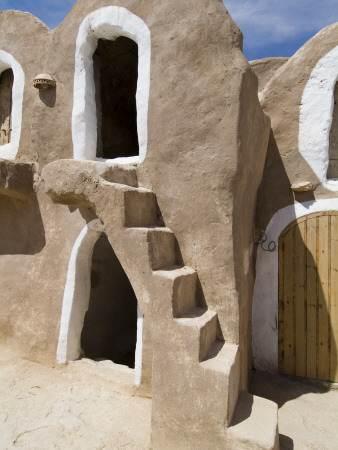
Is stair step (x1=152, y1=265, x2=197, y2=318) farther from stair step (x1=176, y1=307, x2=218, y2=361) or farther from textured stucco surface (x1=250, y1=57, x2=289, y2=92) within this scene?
textured stucco surface (x1=250, y1=57, x2=289, y2=92)

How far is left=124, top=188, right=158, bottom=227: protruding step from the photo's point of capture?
323 cm

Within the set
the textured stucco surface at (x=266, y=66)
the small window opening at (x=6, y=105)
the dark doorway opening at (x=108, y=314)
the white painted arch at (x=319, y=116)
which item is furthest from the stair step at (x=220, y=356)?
the textured stucco surface at (x=266, y=66)

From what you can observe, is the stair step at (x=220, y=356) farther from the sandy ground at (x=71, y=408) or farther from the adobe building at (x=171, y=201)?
the sandy ground at (x=71, y=408)

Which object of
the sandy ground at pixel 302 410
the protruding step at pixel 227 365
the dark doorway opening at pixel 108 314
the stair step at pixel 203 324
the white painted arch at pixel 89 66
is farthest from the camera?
the dark doorway opening at pixel 108 314

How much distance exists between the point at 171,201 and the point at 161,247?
2.03 feet

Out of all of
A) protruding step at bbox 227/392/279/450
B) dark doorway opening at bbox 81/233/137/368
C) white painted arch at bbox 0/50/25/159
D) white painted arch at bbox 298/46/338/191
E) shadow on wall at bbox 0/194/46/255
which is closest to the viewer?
protruding step at bbox 227/392/279/450

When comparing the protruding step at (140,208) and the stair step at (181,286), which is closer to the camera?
the stair step at (181,286)

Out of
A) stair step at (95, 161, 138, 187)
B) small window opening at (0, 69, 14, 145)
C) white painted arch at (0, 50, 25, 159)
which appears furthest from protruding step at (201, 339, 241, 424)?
small window opening at (0, 69, 14, 145)

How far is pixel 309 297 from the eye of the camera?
14.7 ft

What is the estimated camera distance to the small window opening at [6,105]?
587 cm

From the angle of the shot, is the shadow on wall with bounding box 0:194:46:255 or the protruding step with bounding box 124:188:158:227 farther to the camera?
the shadow on wall with bounding box 0:194:46:255

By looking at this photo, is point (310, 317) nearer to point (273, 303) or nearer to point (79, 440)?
point (273, 303)

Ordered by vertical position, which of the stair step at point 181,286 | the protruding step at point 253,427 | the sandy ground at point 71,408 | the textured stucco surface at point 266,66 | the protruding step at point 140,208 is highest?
the textured stucco surface at point 266,66

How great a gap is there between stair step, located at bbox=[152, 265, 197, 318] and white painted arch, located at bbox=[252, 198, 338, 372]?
1591mm
